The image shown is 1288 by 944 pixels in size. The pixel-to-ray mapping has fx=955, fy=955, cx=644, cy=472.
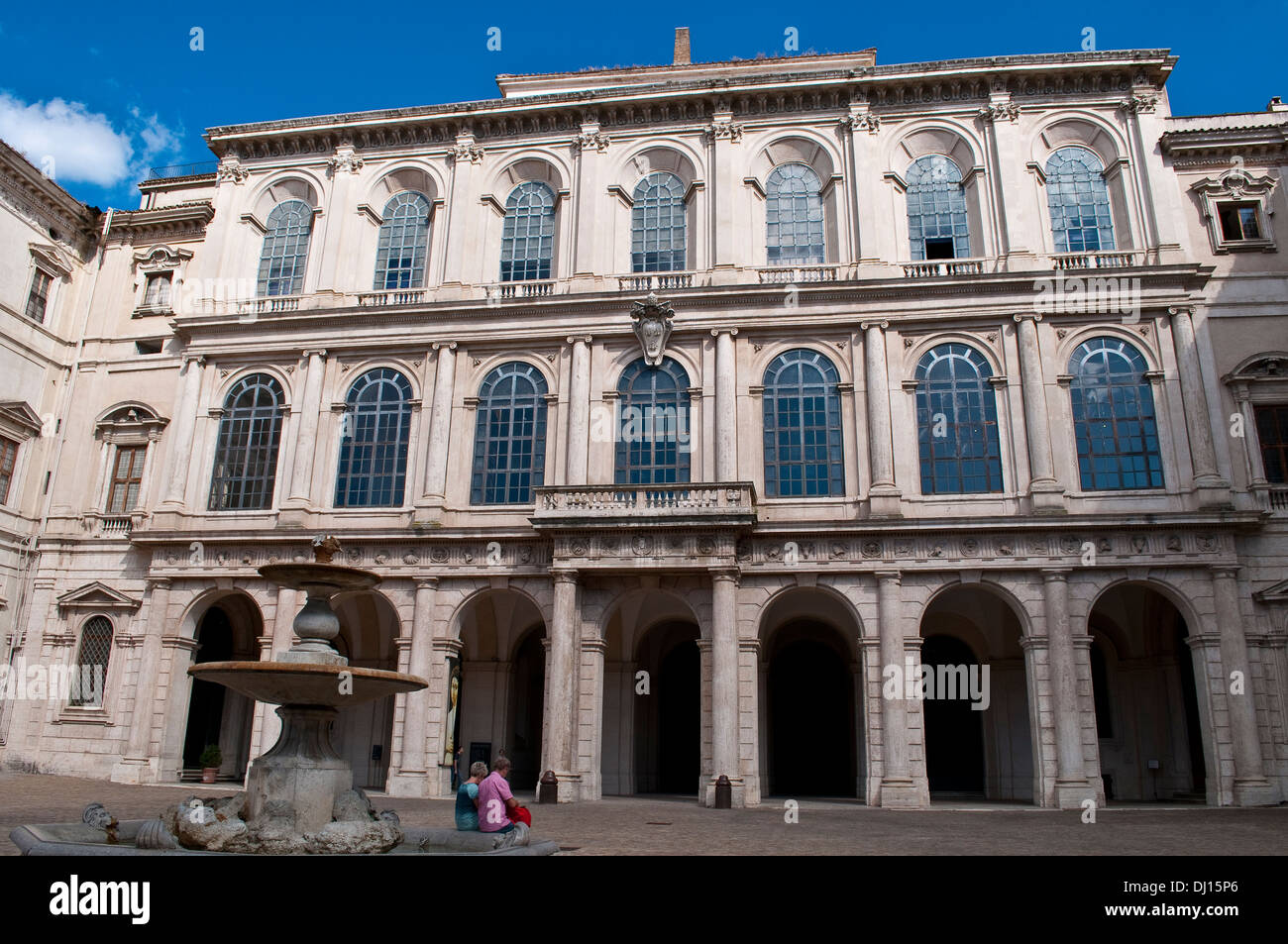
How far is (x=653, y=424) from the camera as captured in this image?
2622 cm

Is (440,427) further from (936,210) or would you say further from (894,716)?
(936,210)

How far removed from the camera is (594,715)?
2347cm

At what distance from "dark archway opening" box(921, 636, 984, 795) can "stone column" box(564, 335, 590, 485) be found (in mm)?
10926

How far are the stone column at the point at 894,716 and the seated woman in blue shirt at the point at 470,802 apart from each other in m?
Result: 12.5

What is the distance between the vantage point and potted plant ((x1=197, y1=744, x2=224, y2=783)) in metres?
26.8

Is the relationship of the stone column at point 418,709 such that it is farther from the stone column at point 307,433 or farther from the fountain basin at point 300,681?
the fountain basin at point 300,681

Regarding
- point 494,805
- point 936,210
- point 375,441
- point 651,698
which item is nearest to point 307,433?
point 375,441

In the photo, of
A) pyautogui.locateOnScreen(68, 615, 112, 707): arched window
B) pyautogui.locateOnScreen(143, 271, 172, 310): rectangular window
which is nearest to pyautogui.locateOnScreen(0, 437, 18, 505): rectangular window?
pyautogui.locateOnScreen(68, 615, 112, 707): arched window

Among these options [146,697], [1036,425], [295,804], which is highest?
[1036,425]

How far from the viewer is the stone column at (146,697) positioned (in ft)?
82.7

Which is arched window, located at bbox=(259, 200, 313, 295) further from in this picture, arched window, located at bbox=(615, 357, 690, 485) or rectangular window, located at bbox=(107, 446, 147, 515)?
arched window, located at bbox=(615, 357, 690, 485)

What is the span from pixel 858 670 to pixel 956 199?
542 inches

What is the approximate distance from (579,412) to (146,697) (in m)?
14.0
